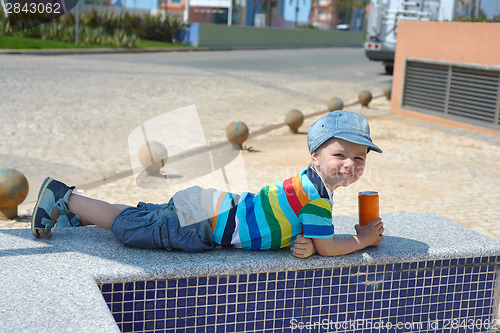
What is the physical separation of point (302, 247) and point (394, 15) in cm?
1631

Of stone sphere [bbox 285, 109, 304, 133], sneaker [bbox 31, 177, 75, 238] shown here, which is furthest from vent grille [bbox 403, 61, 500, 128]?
sneaker [bbox 31, 177, 75, 238]

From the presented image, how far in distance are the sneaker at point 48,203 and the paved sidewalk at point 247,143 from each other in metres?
2.41

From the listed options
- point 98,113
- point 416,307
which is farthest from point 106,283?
point 98,113

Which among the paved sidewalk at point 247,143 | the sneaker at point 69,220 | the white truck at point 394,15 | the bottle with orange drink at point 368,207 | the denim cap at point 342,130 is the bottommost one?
the paved sidewalk at point 247,143

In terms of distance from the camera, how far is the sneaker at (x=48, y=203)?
10.3 feet

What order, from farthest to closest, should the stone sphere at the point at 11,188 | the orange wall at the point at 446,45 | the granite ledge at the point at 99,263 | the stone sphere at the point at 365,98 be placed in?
1. the stone sphere at the point at 365,98
2. the orange wall at the point at 446,45
3. the stone sphere at the point at 11,188
4. the granite ledge at the point at 99,263

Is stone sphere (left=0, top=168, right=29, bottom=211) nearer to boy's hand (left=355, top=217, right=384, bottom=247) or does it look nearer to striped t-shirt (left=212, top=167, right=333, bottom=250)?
striped t-shirt (left=212, top=167, right=333, bottom=250)

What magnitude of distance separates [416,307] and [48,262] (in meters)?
1.92

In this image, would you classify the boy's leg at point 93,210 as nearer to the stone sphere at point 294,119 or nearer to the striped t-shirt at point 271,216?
the striped t-shirt at point 271,216

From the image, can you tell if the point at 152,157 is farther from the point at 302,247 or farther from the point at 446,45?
the point at 446,45

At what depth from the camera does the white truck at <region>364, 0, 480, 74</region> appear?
15727 mm

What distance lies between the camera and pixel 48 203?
3.16 m

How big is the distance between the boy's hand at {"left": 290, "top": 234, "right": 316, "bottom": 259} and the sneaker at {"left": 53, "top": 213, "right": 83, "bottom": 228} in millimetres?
1176

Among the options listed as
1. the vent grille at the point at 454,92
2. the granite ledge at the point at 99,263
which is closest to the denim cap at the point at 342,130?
the granite ledge at the point at 99,263
